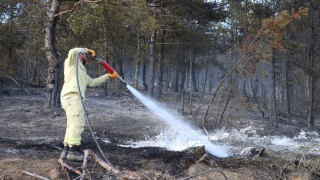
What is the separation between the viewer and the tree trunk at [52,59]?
11633mm

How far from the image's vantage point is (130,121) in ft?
37.8

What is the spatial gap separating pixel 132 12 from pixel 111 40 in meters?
8.34

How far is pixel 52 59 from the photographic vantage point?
11.6 m

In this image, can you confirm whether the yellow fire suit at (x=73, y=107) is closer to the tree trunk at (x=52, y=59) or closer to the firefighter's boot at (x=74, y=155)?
the firefighter's boot at (x=74, y=155)

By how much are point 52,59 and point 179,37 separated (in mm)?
Result: 11644

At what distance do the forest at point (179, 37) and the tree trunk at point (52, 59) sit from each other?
3 cm

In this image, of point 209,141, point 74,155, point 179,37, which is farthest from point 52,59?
point 179,37

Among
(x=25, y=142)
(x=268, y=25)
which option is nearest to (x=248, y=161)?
(x=25, y=142)

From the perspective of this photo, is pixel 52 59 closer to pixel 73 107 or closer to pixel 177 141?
pixel 177 141

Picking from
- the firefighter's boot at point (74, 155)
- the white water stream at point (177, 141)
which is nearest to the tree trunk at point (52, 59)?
the white water stream at point (177, 141)

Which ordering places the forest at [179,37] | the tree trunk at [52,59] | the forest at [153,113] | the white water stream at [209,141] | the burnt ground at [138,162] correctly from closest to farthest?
1. the burnt ground at [138,162]
2. the forest at [153,113]
3. the white water stream at [209,141]
4. the forest at [179,37]
5. the tree trunk at [52,59]

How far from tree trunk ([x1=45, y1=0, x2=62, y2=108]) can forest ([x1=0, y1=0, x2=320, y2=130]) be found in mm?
34

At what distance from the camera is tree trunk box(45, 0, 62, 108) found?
11633mm

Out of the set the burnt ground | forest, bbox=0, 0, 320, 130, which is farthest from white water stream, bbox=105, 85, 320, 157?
forest, bbox=0, 0, 320, 130
